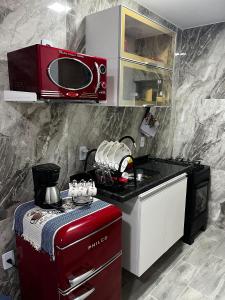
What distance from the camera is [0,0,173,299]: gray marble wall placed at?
1.41m

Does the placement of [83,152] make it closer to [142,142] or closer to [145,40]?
[142,142]

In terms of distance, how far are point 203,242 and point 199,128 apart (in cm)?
128

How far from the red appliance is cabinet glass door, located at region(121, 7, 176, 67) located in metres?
1.17

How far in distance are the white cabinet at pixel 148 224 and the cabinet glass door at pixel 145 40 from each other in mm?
1034

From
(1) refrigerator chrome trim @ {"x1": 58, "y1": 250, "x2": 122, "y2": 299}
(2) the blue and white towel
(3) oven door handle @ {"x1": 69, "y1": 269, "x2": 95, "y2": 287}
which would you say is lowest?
(1) refrigerator chrome trim @ {"x1": 58, "y1": 250, "x2": 122, "y2": 299}

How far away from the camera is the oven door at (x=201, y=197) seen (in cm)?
252

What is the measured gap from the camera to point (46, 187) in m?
1.41

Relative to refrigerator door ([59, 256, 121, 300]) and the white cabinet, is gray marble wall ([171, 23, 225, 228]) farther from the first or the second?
refrigerator door ([59, 256, 121, 300])

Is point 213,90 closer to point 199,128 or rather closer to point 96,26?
point 199,128

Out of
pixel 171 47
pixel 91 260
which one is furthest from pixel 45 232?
pixel 171 47

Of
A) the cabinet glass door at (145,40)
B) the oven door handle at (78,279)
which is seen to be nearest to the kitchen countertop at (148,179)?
→ the oven door handle at (78,279)

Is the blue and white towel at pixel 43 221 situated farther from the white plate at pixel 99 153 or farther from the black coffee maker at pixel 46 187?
the white plate at pixel 99 153

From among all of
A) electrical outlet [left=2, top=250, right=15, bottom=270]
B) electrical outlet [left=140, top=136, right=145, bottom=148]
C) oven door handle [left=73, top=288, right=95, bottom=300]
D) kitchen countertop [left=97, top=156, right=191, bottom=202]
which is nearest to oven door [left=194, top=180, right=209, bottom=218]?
kitchen countertop [left=97, top=156, right=191, bottom=202]

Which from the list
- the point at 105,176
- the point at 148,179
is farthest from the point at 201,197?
the point at 105,176
